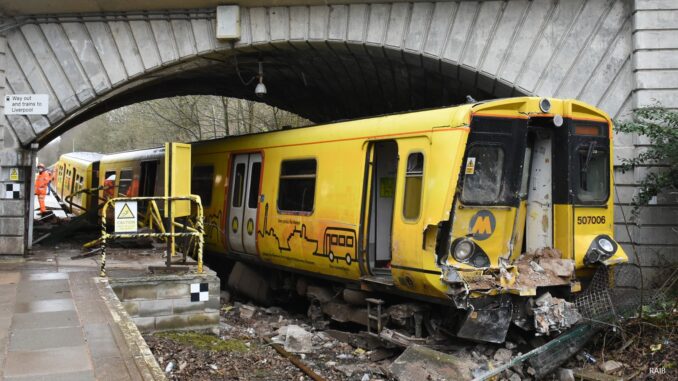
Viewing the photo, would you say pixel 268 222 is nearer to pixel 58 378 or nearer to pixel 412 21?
pixel 412 21

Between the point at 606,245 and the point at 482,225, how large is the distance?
1.74 metres

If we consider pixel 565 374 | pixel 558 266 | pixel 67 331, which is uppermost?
pixel 558 266

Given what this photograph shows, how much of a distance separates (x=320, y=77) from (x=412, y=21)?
13.2ft

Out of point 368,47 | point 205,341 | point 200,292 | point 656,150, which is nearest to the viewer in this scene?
point 205,341

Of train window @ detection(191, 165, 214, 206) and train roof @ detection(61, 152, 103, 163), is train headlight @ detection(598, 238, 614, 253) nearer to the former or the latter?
train window @ detection(191, 165, 214, 206)

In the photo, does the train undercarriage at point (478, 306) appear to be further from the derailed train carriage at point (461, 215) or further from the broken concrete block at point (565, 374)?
the broken concrete block at point (565, 374)

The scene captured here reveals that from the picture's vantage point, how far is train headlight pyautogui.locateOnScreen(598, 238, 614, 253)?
7.16 m

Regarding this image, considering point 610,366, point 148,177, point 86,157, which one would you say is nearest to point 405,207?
point 610,366

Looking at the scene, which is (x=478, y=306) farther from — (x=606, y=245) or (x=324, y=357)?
(x=324, y=357)

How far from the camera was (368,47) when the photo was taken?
1072cm

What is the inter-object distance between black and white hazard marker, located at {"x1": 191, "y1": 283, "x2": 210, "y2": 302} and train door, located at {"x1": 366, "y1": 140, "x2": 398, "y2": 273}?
214 cm

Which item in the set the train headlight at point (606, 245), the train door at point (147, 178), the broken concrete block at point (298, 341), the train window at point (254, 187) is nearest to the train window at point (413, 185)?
the broken concrete block at point (298, 341)

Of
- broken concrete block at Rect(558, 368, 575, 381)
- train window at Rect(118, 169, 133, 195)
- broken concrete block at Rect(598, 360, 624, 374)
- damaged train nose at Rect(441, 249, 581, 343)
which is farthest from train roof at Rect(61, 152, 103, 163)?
broken concrete block at Rect(598, 360, 624, 374)

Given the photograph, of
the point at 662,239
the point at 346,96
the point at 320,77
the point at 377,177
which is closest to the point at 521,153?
the point at 377,177
